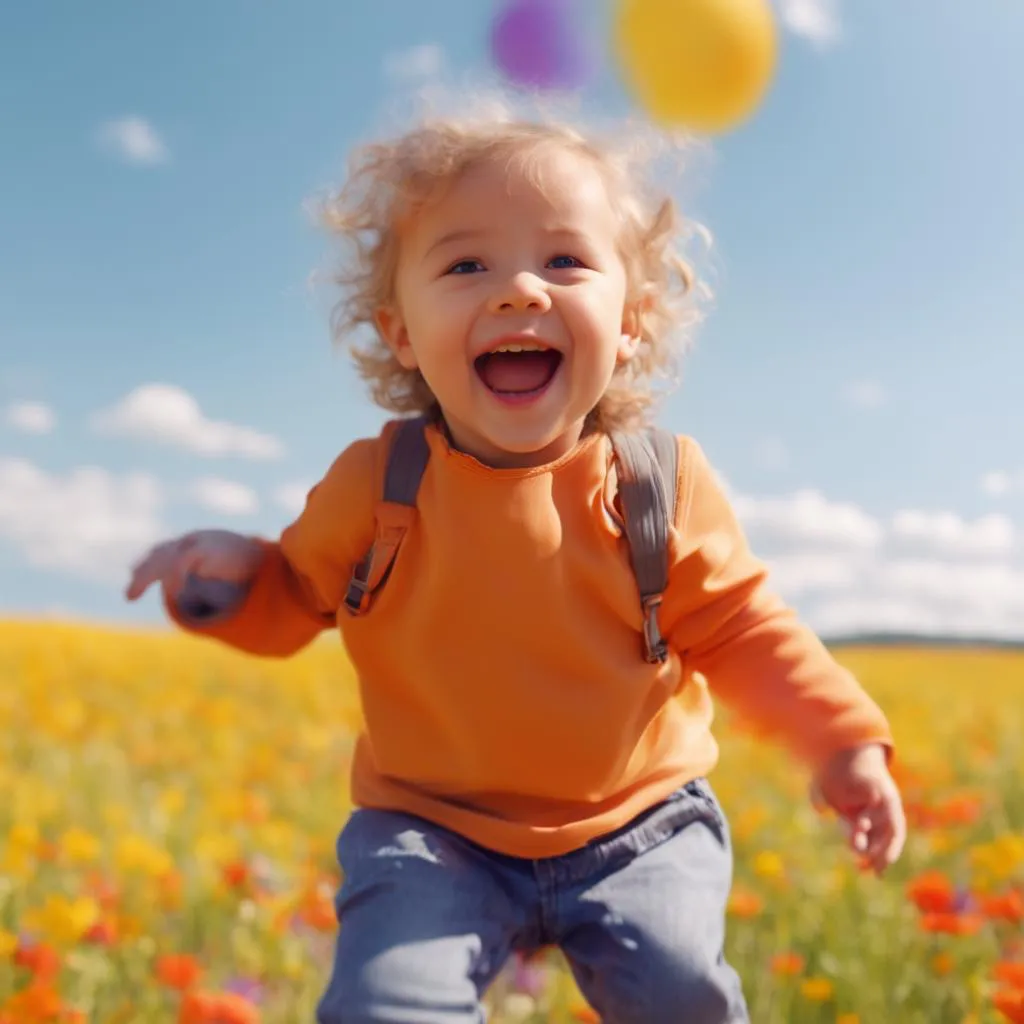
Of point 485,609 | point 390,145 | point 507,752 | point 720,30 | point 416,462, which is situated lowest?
point 507,752

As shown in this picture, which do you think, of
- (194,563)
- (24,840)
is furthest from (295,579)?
(24,840)

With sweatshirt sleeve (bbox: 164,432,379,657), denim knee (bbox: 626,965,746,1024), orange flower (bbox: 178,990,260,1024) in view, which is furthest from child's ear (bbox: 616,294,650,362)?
orange flower (bbox: 178,990,260,1024)

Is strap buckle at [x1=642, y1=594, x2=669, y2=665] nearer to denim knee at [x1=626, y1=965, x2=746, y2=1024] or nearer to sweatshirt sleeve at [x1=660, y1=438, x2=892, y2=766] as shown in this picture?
sweatshirt sleeve at [x1=660, y1=438, x2=892, y2=766]

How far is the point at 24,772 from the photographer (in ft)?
20.1

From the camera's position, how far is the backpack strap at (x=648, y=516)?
2652 millimetres

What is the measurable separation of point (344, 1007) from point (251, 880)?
197 cm

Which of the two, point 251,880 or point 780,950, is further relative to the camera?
Result: point 251,880

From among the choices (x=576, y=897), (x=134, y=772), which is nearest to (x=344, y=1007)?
(x=576, y=897)

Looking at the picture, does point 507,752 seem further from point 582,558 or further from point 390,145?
point 390,145

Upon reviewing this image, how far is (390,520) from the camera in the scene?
271cm

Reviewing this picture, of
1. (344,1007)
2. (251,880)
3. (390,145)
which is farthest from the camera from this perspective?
(251,880)

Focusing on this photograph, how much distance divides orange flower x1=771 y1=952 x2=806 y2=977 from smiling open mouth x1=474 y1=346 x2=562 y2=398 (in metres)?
1.87

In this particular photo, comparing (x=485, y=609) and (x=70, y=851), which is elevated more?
(x=485, y=609)

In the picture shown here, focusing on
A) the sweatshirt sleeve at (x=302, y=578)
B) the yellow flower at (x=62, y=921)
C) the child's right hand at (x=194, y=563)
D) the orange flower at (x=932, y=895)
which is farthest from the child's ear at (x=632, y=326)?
the yellow flower at (x=62, y=921)
